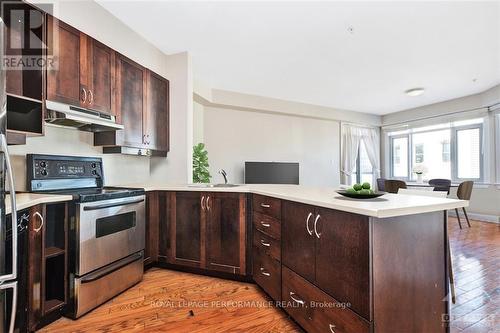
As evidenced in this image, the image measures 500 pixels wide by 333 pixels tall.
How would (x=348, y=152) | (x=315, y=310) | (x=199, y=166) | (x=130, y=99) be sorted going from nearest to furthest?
(x=315, y=310)
(x=130, y=99)
(x=199, y=166)
(x=348, y=152)

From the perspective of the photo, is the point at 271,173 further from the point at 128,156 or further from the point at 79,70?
the point at 79,70

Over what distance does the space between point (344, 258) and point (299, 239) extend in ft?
1.30

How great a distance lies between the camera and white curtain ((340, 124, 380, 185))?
→ 677cm

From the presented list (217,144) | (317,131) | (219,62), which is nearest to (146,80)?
(219,62)

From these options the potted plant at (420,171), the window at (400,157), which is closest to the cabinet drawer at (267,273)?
the potted plant at (420,171)

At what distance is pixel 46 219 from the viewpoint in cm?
172

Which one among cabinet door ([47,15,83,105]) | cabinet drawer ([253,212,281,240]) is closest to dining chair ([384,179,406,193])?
cabinet drawer ([253,212,281,240])

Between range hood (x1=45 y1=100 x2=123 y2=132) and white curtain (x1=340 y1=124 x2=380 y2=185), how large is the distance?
5.76 metres

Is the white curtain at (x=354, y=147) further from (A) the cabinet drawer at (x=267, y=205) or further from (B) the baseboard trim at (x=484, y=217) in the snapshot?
(A) the cabinet drawer at (x=267, y=205)

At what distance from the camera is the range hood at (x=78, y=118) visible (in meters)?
1.91

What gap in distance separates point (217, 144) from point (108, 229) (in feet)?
10.7

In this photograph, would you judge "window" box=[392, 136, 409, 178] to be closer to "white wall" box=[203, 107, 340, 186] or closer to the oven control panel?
"white wall" box=[203, 107, 340, 186]

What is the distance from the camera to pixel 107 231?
1982 mm

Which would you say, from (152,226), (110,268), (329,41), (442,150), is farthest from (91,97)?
(442,150)
